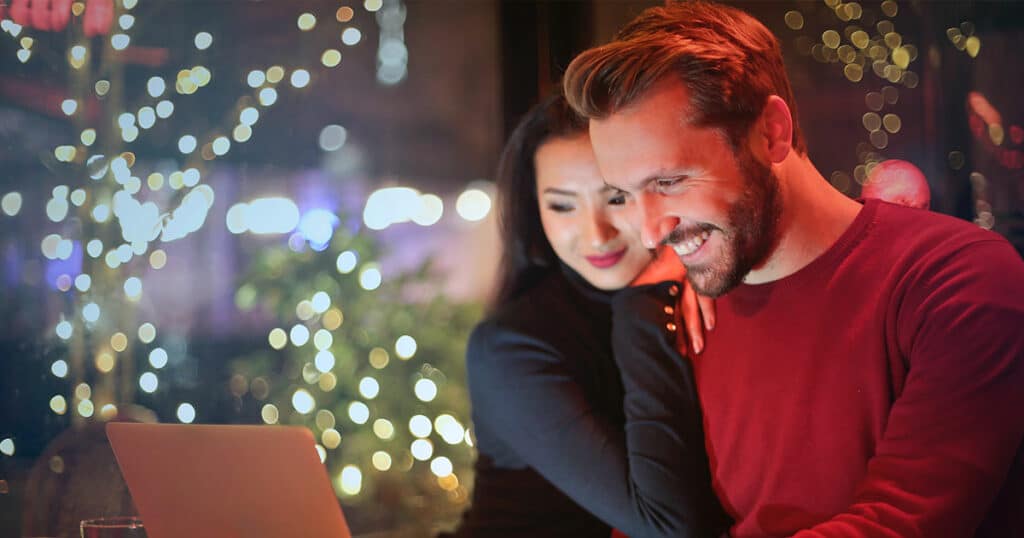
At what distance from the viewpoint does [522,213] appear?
231cm

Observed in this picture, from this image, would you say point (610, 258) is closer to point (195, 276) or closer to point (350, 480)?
point (195, 276)

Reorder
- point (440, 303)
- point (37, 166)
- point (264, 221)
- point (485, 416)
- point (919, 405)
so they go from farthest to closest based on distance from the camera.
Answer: point (440, 303) → point (264, 221) → point (485, 416) → point (37, 166) → point (919, 405)

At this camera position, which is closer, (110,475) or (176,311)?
(110,475)

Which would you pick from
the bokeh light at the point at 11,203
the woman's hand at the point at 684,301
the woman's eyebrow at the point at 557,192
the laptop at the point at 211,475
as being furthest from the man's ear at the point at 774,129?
the bokeh light at the point at 11,203

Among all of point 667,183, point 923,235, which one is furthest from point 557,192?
point 923,235

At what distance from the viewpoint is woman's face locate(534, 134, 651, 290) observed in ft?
6.89

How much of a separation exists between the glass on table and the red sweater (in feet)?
3.45

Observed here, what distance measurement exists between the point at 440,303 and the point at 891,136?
141cm

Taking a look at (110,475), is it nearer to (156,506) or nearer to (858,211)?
(156,506)

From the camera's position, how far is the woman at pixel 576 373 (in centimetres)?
187

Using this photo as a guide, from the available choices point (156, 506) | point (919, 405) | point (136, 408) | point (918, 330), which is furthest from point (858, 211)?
point (136, 408)

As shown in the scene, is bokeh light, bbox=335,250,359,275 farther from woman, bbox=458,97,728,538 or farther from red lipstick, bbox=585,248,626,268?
red lipstick, bbox=585,248,626,268

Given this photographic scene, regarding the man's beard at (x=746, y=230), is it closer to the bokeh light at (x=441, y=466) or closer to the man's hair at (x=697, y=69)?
the man's hair at (x=697, y=69)

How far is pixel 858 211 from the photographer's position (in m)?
1.71
